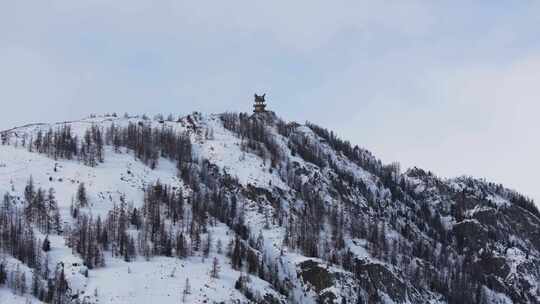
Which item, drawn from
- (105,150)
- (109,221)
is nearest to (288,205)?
(105,150)

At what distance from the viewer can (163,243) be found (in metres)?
136

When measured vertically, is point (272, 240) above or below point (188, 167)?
below

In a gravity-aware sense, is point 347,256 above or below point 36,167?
below

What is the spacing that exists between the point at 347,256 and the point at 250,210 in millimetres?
22624

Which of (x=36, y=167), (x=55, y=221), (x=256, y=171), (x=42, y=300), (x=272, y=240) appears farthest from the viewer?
(x=256, y=171)

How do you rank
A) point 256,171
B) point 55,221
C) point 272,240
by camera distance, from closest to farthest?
point 55,221 < point 272,240 < point 256,171

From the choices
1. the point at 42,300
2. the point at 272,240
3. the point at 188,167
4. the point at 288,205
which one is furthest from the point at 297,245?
the point at 42,300

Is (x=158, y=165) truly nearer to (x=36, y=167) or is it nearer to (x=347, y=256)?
(x=36, y=167)

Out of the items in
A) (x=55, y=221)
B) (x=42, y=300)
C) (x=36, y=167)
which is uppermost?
(x=36, y=167)

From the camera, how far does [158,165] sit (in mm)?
175375

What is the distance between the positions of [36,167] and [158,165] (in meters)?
31.2

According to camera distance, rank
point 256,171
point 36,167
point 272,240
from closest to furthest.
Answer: point 36,167 < point 272,240 < point 256,171

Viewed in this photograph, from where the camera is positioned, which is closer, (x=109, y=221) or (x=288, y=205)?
(x=109, y=221)

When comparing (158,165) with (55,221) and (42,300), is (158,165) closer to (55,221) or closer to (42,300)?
(55,221)
